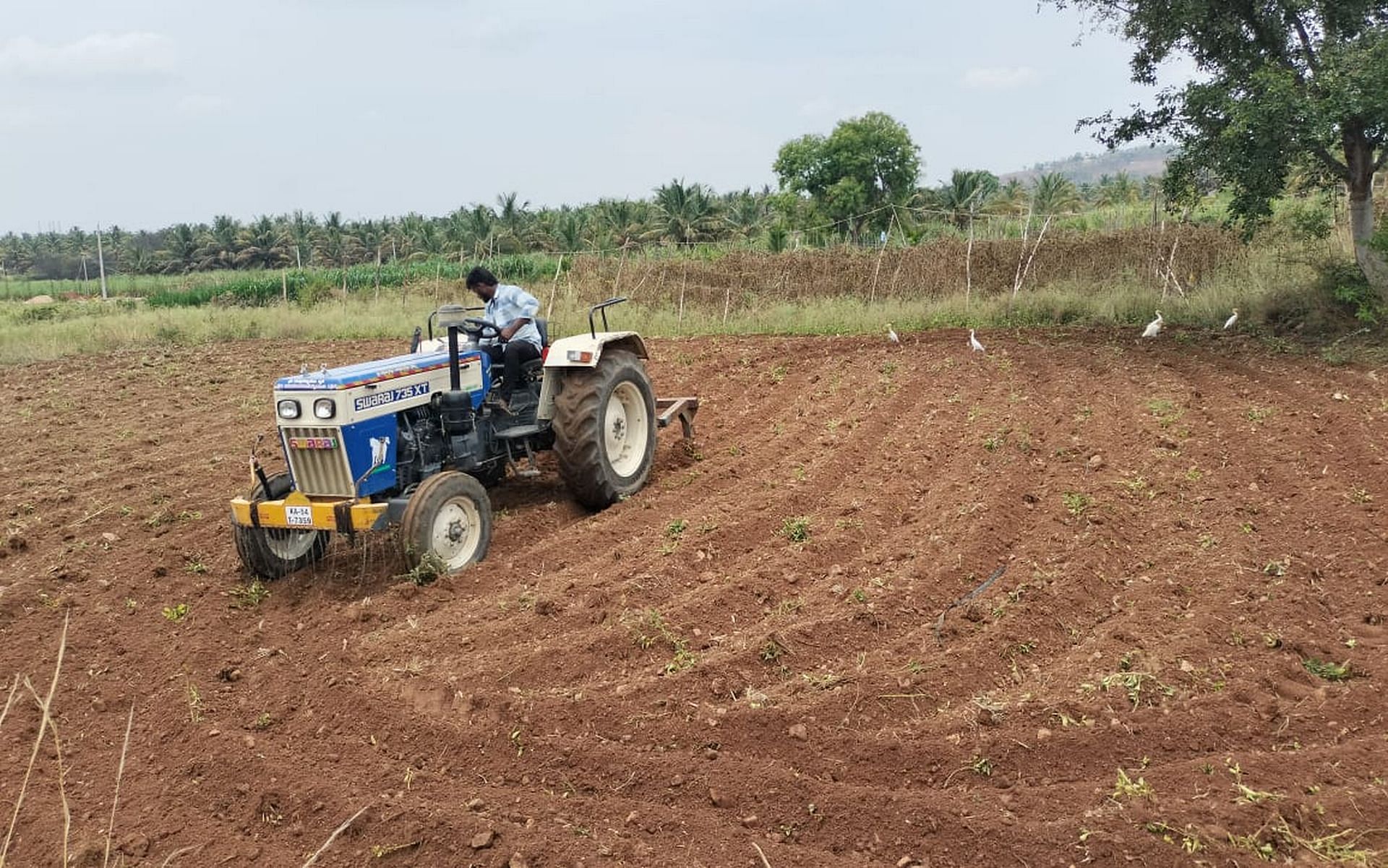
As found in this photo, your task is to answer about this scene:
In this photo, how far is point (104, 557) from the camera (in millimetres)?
6344

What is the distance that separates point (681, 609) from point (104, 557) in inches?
154

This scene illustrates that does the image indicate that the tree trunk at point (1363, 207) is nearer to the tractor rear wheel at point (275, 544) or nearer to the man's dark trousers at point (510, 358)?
the man's dark trousers at point (510, 358)

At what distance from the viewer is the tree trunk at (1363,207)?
37.1ft

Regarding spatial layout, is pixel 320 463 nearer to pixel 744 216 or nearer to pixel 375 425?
pixel 375 425

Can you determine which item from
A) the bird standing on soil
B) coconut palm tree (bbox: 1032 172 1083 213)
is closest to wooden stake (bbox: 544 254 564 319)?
the bird standing on soil

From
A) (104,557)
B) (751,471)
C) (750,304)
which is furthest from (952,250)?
(104,557)

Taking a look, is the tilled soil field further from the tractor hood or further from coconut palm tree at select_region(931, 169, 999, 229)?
coconut palm tree at select_region(931, 169, 999, 229)

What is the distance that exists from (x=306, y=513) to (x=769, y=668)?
2.70 meters

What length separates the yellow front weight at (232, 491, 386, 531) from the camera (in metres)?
5.33

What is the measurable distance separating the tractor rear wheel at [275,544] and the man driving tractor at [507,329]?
1.45m

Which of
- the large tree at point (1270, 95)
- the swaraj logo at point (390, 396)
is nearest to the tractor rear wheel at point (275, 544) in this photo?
the swaraj logo at point (390, 396)

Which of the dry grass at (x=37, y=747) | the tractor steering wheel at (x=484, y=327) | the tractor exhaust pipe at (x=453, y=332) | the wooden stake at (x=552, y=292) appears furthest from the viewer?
the wooden stake at (x=552, y=292)

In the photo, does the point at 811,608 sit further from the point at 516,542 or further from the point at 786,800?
the point at 516,542

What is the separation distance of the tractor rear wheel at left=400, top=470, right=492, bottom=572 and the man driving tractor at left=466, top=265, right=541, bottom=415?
1.07m
